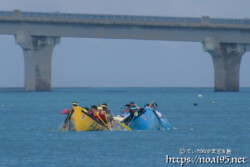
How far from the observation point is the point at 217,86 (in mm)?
162250

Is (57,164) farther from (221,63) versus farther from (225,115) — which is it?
(221,63)

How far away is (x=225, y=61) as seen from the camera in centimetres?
15725

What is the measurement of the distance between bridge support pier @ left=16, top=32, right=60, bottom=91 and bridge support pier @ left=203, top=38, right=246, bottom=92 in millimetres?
26580

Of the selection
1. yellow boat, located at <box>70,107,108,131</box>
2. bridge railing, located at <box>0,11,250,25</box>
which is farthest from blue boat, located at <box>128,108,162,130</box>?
bridge railing, located at <box>0,11,250,25</box>

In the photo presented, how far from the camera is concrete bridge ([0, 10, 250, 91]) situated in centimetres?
14525

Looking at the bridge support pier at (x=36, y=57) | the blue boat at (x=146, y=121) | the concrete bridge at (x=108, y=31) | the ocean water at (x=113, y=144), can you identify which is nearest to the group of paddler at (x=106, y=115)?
the blue boat at (x=146, y=121)

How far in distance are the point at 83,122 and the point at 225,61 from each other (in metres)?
96.7

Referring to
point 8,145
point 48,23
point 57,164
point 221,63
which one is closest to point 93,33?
point 48,23

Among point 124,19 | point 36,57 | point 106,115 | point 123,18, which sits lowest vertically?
point 106,115

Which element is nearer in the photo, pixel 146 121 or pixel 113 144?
pixel 113 144

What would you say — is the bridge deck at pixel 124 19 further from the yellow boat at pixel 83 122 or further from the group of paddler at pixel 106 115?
the yellow boat at pixel 83 122

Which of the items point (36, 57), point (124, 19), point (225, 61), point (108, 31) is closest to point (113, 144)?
point (124, 19)

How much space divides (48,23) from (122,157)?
3986 inches

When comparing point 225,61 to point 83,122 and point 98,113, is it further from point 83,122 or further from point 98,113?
point 98,113
